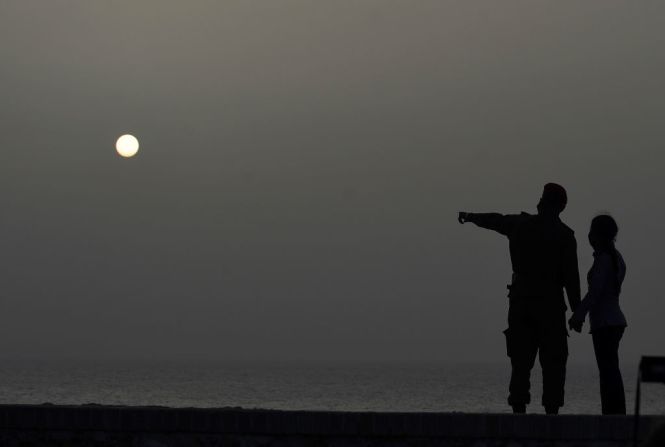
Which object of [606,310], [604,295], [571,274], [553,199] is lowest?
[606,310]

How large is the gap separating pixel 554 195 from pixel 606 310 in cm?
117

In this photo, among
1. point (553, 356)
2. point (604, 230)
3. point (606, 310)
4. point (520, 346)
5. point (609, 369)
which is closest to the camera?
point (609, 369)

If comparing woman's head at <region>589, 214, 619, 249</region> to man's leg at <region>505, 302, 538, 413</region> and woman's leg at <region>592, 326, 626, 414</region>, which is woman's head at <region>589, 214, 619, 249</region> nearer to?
woman's leg at <region>592, 326, 626, 414</region>

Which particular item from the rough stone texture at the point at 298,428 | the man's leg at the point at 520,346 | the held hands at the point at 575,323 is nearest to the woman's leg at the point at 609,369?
the held hands at the point at 575,323

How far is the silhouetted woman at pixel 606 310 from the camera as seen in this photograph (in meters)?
11.2

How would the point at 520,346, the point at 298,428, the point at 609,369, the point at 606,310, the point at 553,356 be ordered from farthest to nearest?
the point at 520,346 < the point at 553,356 < the point at 606,310 < the point at 609,369 < the point at 298,428

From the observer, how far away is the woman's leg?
36.6 feet

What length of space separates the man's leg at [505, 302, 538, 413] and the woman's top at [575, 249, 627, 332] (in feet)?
1.91

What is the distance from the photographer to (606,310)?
1136 centimetres

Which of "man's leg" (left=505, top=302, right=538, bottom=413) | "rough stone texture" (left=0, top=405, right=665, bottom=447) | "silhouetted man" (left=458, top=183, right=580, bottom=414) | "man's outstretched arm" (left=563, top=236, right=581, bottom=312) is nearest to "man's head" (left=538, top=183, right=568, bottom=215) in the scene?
"silhouetted man" (left=458, top=183, right=580, bottom=414)

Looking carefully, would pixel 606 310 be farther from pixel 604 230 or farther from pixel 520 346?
pixel 520 346

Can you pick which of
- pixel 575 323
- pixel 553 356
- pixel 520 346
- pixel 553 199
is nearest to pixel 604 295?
pixel 575 323

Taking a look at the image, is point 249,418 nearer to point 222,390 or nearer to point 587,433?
point 587,433

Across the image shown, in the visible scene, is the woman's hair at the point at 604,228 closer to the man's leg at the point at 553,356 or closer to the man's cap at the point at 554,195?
the man's cap at the point at 554,195
